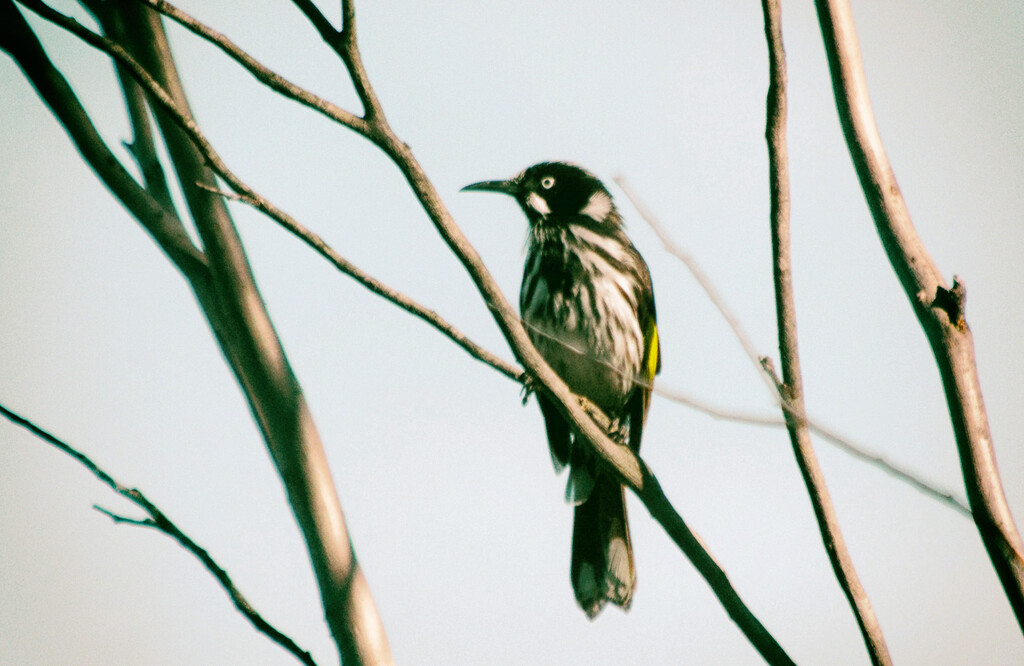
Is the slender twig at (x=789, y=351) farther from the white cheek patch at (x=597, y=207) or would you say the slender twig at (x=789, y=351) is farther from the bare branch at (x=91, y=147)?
the white cheek patch at (x=597, y=207)

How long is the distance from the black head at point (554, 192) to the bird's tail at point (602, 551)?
5.76 feet

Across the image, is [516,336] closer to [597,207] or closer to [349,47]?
[349,47]

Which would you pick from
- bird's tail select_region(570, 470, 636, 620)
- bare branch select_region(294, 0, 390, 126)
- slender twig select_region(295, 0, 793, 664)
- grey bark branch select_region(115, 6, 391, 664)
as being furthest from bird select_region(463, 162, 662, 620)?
bare branch select_region(294, 0, 390, 126)

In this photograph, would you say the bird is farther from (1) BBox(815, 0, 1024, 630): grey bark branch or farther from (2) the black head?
(1) BBox(815, 0, 1024, 630): grey bark branch

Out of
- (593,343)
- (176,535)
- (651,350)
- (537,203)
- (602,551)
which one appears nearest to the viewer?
(176,535)

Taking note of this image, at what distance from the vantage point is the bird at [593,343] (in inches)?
173

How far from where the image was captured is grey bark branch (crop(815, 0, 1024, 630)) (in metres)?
1.98

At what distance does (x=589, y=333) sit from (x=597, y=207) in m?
1.12

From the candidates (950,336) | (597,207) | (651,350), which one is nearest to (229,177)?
(950,336)

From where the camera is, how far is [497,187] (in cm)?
547

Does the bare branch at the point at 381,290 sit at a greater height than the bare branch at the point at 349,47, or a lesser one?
lesser

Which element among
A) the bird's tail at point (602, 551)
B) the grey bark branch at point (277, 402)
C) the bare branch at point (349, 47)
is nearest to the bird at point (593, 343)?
the bird's tail at point (602, 551)

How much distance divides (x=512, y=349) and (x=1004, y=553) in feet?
4.20

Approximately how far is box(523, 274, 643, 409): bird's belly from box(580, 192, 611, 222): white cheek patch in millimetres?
760
